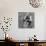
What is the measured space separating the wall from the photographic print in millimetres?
108

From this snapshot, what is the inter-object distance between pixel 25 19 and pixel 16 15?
355 millimetres

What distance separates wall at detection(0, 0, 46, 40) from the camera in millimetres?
4664

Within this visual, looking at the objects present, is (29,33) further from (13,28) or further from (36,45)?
(36,45)

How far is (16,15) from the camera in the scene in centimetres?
470

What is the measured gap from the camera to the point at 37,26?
15.6 feet

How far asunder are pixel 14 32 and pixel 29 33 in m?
0.54

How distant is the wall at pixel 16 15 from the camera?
4664 mm

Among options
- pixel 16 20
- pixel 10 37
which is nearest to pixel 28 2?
pixel 16 20

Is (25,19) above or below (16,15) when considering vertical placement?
below

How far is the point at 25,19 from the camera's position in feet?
15.6

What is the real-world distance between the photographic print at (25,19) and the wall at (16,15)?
11 centimetres

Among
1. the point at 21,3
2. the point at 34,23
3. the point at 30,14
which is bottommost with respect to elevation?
the point at 34,23

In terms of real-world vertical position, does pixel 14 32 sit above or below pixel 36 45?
above

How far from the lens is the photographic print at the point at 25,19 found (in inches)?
186
